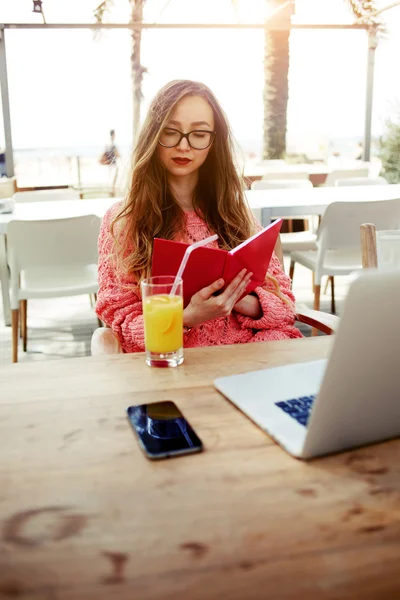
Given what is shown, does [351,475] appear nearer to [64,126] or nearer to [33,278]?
[33,278]

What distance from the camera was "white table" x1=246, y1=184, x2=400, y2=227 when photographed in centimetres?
307

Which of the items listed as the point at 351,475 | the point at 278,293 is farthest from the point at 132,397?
the point at 278,293

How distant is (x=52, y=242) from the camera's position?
257cm

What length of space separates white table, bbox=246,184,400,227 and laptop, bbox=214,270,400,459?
7.72 ft

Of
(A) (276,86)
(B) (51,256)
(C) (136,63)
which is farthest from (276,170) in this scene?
(C) (136,63)

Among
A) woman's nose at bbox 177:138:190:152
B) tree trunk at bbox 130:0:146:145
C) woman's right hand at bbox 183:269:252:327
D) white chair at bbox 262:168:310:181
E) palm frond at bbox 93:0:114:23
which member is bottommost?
woman's right hand at bbox 183:269:252:327

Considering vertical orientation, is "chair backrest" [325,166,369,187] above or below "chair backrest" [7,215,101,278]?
above

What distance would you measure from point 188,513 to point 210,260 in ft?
2.16

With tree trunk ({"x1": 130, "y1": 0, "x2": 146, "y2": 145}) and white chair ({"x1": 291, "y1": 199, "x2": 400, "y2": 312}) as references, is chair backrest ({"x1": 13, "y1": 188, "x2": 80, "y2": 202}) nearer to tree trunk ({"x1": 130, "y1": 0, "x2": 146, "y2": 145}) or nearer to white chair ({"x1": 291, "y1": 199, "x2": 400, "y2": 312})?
white chair ({"x1": 291, "y1": 199, "x2": 400, "y2": 312})

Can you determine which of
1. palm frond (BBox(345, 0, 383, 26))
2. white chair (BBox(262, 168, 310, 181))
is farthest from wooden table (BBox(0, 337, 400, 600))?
palm frond (BBox(345, 0, 383, 26))

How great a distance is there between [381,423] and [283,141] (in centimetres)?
669

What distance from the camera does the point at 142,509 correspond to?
0.57 m

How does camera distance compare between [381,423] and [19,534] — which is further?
[381,423]

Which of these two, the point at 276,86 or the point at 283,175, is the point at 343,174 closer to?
the point at 283,175
